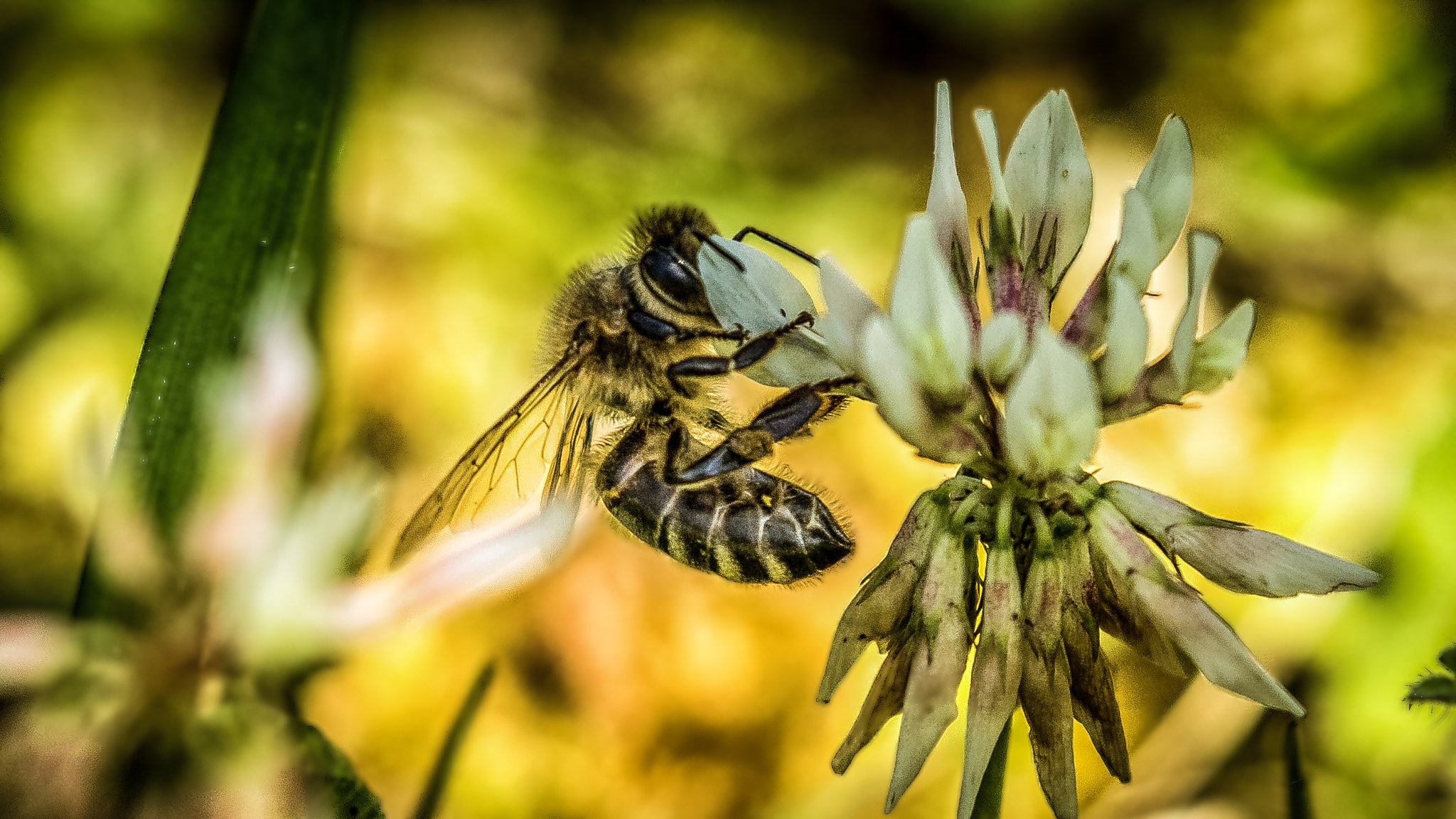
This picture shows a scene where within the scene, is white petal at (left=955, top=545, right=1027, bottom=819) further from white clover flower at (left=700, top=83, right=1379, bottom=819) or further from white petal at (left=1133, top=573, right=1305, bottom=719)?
white petal at (left=1133, top=573, right=1305, bottom=719)

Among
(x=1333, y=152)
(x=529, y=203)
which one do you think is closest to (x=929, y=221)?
(x=529, y=203)

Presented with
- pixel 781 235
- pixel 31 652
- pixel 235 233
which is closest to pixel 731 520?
pixel 235 233

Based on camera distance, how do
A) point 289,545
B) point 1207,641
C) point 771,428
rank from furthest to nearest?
point 289,545 < point 771,428 < point 1207,641

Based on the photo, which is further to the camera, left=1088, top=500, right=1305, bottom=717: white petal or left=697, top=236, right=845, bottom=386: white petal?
left=697, top=236, right=845, bottom=386: white petal

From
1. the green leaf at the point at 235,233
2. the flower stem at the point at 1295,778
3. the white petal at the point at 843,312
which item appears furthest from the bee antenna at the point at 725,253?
the flower stem at the point at 1295,778

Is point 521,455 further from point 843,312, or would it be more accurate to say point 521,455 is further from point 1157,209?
point 1157,209

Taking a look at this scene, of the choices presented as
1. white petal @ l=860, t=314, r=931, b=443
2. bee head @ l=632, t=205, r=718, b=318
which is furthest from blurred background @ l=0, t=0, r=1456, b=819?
white petal @ l=860, t=314, r=931, b=443

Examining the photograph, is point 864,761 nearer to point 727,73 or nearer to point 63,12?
point 727,73
